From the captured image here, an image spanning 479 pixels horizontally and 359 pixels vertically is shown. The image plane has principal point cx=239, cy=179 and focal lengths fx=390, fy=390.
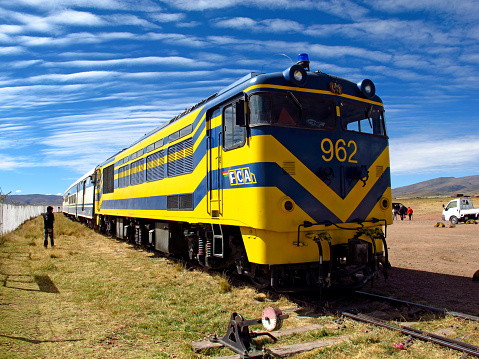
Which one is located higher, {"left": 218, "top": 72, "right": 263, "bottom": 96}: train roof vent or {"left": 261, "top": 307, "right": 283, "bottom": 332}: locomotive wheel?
{"left": 218, "top": 72, "right": 263, "bottom": 96}: train roof vent

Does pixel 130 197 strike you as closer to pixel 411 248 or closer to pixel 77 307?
pixel 77 307

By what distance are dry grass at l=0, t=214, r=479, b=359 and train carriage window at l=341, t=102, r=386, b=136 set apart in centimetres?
344

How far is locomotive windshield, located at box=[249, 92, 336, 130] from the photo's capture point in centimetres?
647

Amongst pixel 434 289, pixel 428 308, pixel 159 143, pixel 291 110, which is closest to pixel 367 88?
pixel 291 110

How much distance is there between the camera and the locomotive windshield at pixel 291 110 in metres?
6.47

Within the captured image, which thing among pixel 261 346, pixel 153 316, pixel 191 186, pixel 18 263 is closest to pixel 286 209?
pixel 261 346

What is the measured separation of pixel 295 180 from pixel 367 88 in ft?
8.68

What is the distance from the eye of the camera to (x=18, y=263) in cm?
1179

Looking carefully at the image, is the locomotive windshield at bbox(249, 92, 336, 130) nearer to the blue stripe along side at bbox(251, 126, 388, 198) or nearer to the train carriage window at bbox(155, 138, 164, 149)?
the blue stripe along side at bbox(251, 126, 388, 198)

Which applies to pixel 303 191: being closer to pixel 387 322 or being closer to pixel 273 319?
pixel 387 322

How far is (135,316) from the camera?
620 centimetres

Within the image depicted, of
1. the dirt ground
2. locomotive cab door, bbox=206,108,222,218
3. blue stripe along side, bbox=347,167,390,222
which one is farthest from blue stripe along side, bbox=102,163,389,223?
the dirt ground

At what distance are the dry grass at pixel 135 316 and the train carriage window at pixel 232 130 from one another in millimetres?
2818

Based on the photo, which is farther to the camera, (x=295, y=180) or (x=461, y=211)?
(x=461, y=211)
